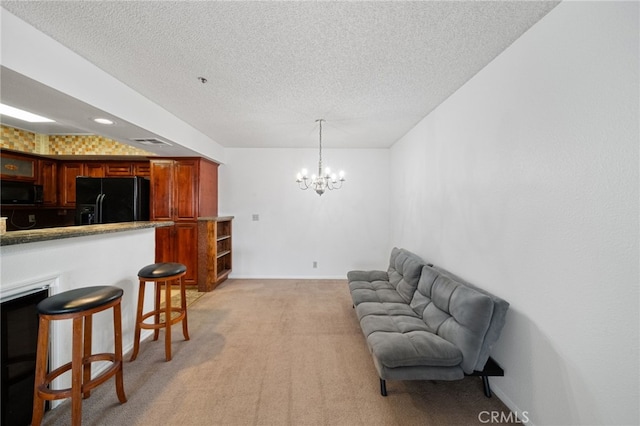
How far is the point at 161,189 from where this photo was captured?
4.14 m

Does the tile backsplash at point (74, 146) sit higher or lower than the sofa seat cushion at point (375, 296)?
higher

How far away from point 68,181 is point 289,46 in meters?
5.18

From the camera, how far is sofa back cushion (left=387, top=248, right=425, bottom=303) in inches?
107

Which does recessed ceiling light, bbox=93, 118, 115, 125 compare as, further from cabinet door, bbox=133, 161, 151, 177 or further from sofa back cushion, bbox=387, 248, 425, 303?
sofa back cushion, bbox=387, 248, 425, 303

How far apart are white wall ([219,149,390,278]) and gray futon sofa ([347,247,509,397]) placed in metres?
2.42

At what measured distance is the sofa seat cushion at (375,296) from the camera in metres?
2.71

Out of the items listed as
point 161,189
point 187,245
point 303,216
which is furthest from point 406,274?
point 161,189

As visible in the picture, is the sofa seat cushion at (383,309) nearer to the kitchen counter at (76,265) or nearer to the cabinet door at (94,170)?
the kitchen counter at (76,265)

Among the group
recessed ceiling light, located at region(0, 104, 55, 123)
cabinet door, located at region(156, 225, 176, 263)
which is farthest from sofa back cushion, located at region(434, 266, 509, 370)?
recessed ceiling light, located at region(0, 104, 55, 123)

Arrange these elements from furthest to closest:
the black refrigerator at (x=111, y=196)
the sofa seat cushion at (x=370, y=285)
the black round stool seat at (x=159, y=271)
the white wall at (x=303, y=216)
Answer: the white wall at (x=303, y=216) < the black refrigerator at (x=111, y=196) < the sofa seat cushion at (x=370, y=285) < the black round stool seat at (x=159, y=271)

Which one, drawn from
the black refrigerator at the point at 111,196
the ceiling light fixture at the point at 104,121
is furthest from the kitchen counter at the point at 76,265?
the black refrigerator at the point at 111,196

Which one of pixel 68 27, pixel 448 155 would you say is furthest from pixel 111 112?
pixel 448 155

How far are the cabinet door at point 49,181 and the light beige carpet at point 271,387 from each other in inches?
152

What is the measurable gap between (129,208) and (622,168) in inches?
213
